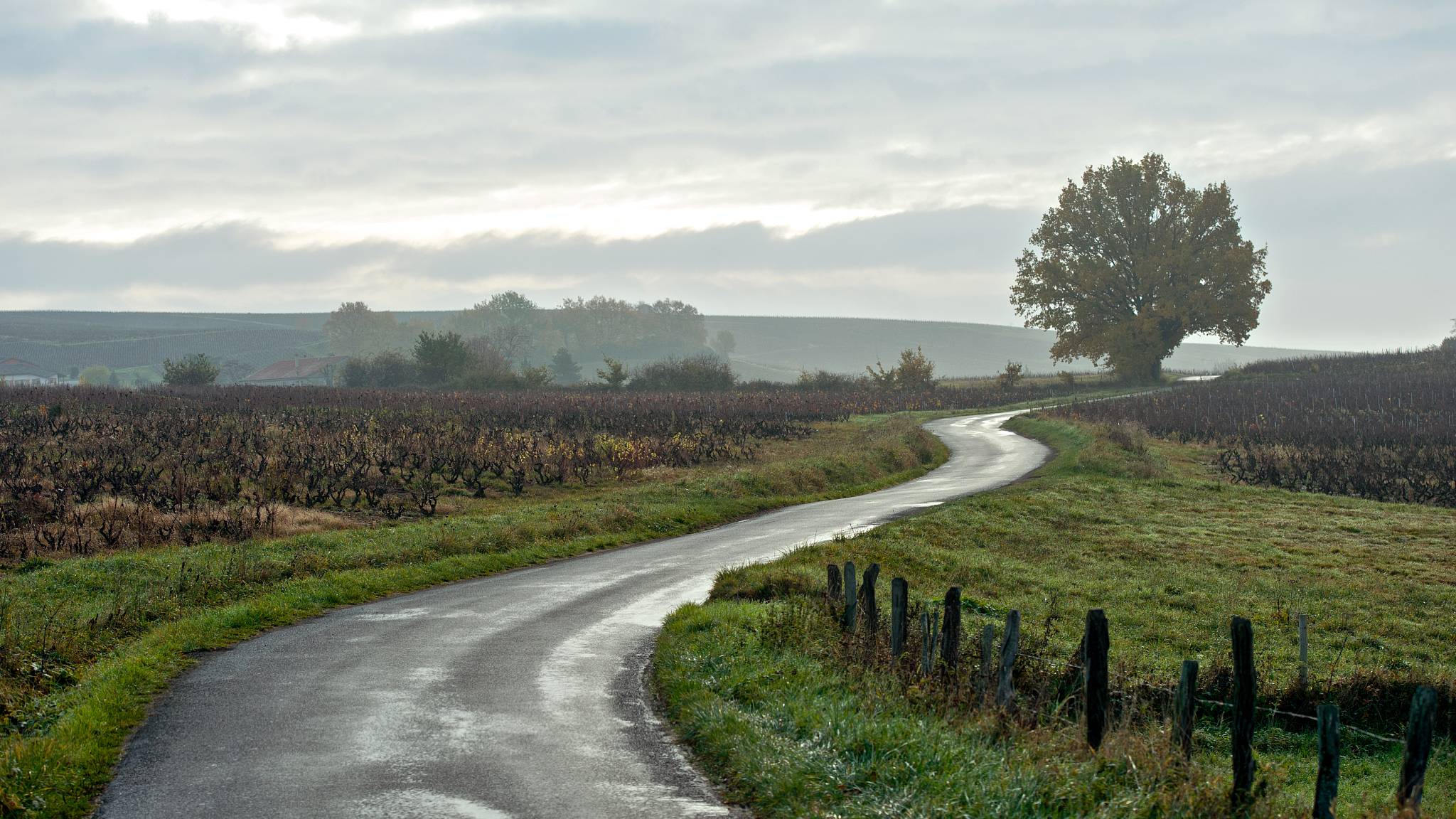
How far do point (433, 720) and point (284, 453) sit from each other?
24940 mm

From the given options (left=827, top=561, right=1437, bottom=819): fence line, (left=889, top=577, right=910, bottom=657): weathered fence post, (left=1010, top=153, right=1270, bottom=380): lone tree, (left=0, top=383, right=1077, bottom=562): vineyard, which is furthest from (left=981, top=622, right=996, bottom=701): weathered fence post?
(left=1010, top=153, right=1270, bottom=380): lone tree

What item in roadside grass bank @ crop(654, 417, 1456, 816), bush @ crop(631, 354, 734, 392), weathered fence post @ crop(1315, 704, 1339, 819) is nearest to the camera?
weathered fence post @ crop(1315, 704, 1339, 819)

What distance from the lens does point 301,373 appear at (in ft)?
508

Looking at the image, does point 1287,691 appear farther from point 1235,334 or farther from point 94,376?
point 94,376

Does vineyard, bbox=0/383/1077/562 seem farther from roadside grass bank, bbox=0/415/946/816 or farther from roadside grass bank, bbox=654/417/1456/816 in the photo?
roadside grass bank, bbox=654/417/1456/816

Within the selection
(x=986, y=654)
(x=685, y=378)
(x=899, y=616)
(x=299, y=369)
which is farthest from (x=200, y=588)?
(x=299, y=369)

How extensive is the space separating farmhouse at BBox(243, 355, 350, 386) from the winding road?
135 m

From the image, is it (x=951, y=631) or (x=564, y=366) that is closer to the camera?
(x=951, y=631)

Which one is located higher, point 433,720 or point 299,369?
point 299,369

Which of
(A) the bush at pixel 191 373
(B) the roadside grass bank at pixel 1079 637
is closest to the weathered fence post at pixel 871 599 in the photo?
(B) the roadside grass bank at pixel 1079 637

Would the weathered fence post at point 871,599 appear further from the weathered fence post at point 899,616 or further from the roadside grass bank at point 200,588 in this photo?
the roadside grass bank at point 200,588

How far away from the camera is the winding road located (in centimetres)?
882

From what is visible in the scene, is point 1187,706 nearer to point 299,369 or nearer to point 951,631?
point 951,631

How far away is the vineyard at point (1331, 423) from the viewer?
37.3m
